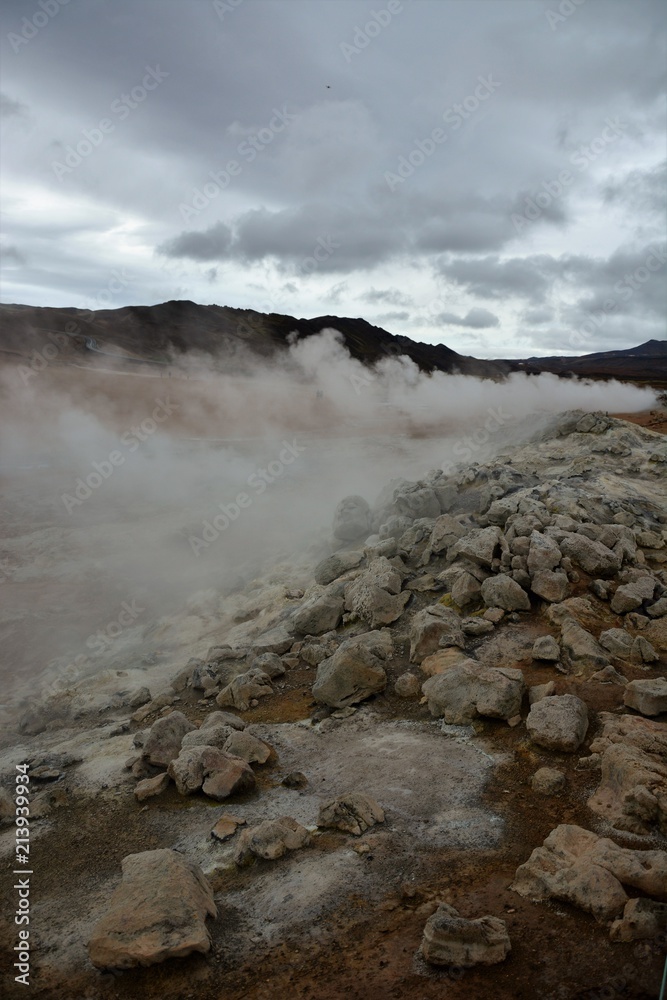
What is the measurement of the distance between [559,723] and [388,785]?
45.5 inches

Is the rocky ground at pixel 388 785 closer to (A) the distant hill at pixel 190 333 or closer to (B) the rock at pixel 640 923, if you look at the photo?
(B) the rock at pixel 640 923

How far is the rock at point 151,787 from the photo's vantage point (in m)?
3.92

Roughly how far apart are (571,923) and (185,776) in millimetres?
2364

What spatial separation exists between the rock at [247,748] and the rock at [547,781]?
1.79 m

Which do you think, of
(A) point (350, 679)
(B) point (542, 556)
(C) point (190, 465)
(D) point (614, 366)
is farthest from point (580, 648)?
(D) point (614, 366)

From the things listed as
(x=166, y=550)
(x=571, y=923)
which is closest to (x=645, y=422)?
(x=166, y=550)

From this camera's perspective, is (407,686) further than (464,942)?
Yes

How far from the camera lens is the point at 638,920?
7.72 feet

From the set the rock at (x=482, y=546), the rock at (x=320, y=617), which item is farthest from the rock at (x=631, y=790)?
the rock at (x=320, y=617)

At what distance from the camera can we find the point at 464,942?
2.38 m

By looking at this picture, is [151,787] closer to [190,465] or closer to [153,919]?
[153,919]

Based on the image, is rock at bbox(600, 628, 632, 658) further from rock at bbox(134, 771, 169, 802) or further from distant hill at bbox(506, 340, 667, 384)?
distant hill at bbox(506, 340, 667, 384)

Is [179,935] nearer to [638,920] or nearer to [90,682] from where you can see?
[638,920]

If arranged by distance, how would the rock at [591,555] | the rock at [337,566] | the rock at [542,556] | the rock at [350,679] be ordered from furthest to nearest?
the rock at [337,566], the rock at [591,555], the rock at [542,556], the rock at [350,679]
